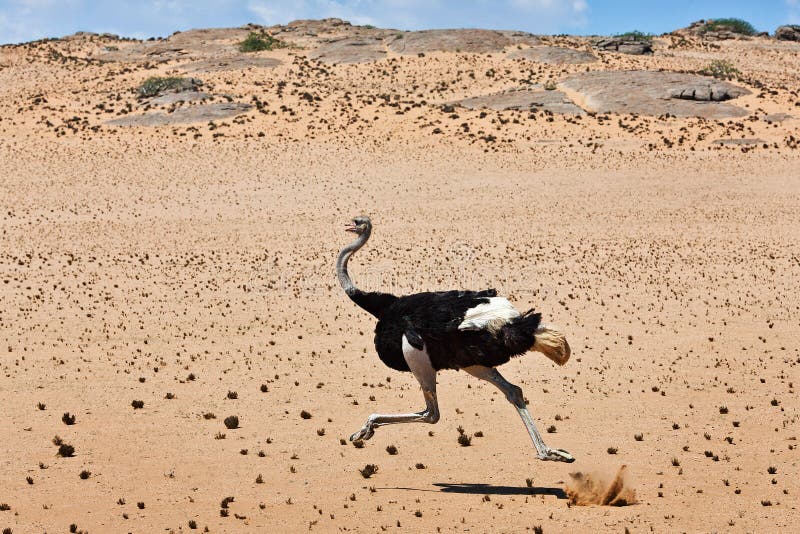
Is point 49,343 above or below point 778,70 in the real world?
below

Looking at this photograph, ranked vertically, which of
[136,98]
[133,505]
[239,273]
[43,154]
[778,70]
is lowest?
[133,505]

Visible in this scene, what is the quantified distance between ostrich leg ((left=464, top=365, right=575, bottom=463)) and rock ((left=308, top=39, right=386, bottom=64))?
71.8 meters

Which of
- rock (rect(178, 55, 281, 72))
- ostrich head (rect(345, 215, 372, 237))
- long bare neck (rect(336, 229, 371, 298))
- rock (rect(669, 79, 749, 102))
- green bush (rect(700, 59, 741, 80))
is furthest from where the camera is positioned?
rock (rect(178, 55, 281, 72))

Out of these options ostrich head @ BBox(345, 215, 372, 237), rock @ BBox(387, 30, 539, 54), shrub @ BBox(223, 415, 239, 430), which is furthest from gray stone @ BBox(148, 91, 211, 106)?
ostrich head @ BBox(345, 215, 372, 237)

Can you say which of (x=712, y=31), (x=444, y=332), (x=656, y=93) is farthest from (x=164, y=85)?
(x=712, y=31)

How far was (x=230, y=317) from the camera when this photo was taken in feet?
82.1

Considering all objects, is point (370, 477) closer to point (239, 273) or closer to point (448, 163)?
point (239, 273)

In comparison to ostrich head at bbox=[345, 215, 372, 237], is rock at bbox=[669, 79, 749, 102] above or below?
above

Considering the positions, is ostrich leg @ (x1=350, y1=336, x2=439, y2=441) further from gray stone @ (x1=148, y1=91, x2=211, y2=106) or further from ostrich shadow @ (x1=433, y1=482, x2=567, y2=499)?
gray stone @ (x1=148, y1=91, x2=211, y2=106)

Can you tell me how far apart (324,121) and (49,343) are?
39181 mm

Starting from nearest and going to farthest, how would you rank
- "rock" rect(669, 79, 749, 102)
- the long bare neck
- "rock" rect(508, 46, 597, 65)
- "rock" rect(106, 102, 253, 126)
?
the long bare neck
"rock" rect(106, 102, 253, 126)
"rock" rect(669, 79, 749, 102)
"rock" rect(508, 46, 597, 65)

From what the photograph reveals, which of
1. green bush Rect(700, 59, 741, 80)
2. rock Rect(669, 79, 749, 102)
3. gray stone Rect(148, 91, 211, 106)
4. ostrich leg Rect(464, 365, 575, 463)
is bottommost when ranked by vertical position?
ostrich leg Rect(464, 365, 575, 463)

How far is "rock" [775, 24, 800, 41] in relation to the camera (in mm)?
105500

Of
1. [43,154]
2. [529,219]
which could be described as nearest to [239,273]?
[529,219]
